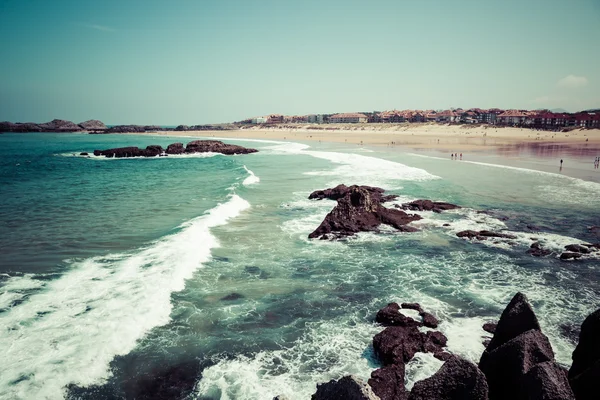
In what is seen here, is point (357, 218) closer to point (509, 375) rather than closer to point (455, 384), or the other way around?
point (509, 375)

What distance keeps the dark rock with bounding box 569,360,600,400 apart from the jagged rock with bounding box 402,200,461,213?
1592cm

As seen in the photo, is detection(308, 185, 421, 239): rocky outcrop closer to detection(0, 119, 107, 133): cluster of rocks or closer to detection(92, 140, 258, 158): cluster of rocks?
detection(92, 140, 258, 158): cluster of rocks

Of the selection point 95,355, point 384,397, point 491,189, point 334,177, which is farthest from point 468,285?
point 334,177

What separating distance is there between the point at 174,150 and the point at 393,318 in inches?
2393

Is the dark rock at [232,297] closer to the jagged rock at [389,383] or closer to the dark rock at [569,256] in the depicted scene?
the jagged rock at [389,383]

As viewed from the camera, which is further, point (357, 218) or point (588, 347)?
point (357, 218)

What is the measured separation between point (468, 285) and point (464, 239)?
4843 millimetres

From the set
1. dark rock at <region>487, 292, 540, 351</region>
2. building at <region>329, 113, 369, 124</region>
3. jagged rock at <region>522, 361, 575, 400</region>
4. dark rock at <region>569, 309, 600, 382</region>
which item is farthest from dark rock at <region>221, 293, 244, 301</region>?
building at <region>329, 113, 369, 124</region>

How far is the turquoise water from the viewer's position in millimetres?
7699

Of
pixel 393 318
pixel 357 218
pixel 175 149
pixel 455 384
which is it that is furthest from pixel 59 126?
pixel 455 384

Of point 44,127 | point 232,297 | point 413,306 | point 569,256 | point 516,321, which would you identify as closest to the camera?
point 516,321

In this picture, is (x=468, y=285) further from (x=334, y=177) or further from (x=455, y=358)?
(x=334, y=177)

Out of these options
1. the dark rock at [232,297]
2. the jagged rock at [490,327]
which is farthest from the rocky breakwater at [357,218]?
the jagged rock at [490,327]

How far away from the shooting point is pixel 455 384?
15.4ft
